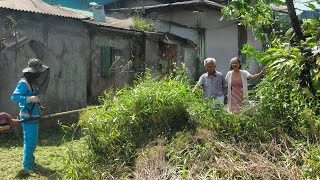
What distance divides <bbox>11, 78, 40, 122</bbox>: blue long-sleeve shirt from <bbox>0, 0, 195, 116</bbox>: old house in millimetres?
3033

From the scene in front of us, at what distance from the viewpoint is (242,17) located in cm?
526

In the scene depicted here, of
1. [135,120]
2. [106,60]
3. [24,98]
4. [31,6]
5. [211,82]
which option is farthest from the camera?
[106,60]

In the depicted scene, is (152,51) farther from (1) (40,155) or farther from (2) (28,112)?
(2) (28,112)

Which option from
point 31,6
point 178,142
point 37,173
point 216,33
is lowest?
point 37,173

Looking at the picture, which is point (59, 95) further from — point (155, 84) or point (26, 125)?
point (155, 84)

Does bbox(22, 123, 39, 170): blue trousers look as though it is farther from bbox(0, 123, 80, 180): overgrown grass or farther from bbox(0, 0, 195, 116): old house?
bbox(0, 0, 195, 116): old house

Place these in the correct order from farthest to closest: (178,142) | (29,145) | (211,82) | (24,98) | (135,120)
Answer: (211,82) → (29,145) → (24,98) → (135,120) → (178,142)

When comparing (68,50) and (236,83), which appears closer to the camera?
(236,83)

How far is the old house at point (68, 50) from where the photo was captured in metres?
8.52

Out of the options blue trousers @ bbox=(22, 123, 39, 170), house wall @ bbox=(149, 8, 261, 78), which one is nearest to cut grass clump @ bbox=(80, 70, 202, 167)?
blue trousers @ bbox=(22, 123, 39, 170)

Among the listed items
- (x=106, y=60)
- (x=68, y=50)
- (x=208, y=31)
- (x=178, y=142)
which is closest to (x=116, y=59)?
(x=106, y=60)

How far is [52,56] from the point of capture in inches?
380

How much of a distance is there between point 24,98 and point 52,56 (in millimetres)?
4305

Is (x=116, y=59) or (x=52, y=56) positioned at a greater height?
(x=52, y=56)
